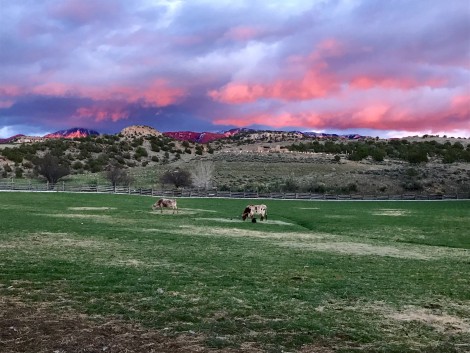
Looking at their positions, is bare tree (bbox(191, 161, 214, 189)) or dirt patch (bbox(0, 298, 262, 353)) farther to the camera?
bare tree (bbox(191, 161, 214, 189))

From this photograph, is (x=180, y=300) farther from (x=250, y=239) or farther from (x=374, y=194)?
(x=374, y=194)

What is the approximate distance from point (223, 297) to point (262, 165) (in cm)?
9815

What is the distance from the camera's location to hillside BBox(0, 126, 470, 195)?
85.1 metres

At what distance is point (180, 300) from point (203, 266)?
161 inches

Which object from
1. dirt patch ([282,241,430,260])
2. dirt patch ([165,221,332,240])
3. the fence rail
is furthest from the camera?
the fence rail

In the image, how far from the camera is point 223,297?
9.87 metres

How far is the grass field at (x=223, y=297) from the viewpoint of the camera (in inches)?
286

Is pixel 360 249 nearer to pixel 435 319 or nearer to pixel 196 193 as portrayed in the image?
pixel 435 319

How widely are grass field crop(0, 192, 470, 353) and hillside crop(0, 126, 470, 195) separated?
6388cm

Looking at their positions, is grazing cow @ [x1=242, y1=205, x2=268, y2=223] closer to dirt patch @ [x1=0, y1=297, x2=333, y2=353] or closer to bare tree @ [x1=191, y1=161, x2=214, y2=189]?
dirt patch @ [x1=0, y1=297, x2=333, y2=353]

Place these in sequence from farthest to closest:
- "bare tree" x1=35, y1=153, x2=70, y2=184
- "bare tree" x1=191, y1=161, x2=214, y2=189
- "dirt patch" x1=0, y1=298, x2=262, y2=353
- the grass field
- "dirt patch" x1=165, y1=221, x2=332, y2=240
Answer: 1. "bare tree" x1=191, y1=161, x2=214, y2=189
2. "bare tree" x1=35, y1=153, x2=70, y2=184
3. "dirt patch" x1=165, y1=221, x2=332, y2=240
4. the grass field
5. "dirt patch" x1=0, y1=298, x2=262, y2=353

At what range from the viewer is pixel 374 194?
76.2 m

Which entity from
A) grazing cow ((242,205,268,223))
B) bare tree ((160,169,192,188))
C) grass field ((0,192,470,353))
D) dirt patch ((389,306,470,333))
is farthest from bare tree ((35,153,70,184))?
dirt patch ((389,306,470,333))

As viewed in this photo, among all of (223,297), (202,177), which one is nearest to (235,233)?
(223,297)
